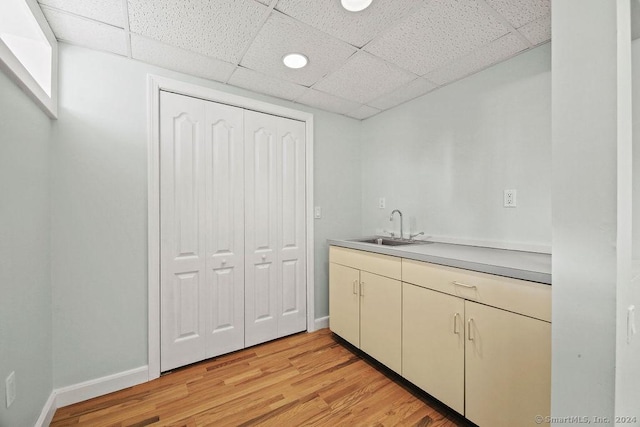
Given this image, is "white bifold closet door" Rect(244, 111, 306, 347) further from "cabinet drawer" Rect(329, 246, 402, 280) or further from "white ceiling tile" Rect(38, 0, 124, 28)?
"white ceiling tile" Rect(38, 0, 124, 28)

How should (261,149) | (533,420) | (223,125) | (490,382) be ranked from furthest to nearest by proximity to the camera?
(261,149)
(223,125)
(490,382)
(533,420)

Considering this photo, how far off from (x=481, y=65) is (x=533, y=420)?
2.09 meters

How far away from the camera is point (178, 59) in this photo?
5.91 feet

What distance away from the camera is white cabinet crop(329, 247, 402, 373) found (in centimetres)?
179

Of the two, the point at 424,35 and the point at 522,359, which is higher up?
the point at 424,35

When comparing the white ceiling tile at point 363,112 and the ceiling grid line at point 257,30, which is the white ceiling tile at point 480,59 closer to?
the white ceiling tile at point 363,112

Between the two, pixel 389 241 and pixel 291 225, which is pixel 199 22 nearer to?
pixel 291 225

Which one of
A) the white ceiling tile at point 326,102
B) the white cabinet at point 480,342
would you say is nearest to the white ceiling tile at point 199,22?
the white ceiling tile at point 326,102

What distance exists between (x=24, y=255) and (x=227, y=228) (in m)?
1.11

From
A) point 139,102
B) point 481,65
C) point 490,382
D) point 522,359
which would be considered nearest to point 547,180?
point 481,65

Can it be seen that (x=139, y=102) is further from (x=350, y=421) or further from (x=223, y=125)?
(x=350, y=421)

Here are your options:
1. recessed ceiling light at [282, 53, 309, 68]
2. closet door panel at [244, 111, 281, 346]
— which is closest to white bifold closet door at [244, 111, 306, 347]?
closet door panel at [244, 111, 281, 346]

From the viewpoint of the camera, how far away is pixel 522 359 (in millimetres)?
1163

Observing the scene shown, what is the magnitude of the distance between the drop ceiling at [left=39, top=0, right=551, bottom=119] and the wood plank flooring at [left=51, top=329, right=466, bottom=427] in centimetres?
219
